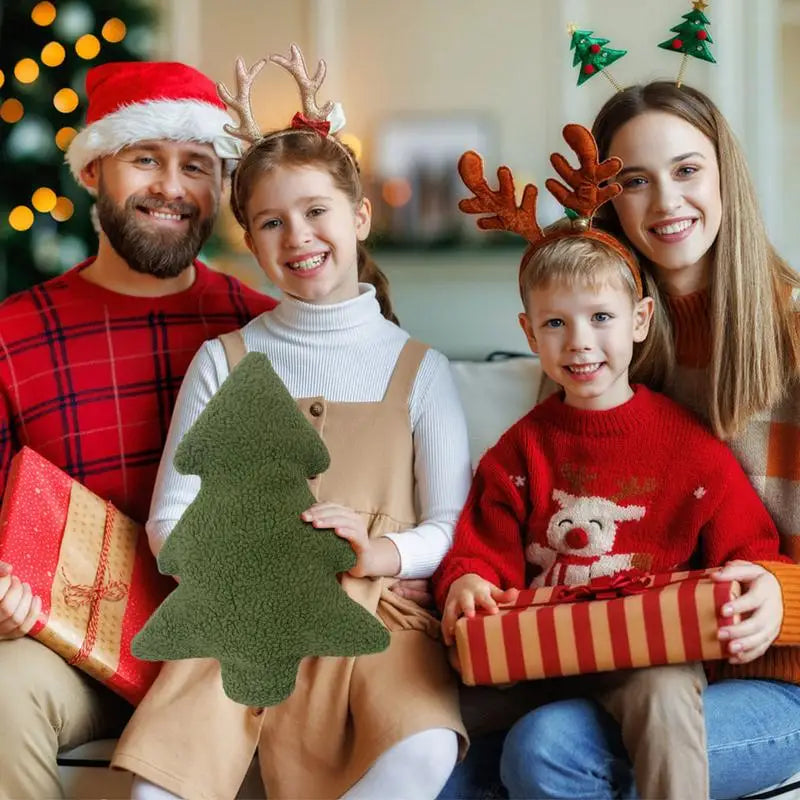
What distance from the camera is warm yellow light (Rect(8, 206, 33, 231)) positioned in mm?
3154

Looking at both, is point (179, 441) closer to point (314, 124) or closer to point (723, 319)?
point (314, 124)

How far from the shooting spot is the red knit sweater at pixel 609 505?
5.33ft

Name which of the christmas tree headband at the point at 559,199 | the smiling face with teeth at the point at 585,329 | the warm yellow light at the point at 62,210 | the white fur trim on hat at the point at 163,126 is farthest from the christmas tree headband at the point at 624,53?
the warm yellow light at the point at 62,210

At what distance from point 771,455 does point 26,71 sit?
7.89 ft

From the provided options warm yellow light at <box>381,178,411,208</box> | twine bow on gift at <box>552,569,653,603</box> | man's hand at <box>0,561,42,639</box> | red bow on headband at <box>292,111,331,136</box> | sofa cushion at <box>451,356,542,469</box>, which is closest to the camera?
twine bow on gift at <box>552,569,653,603</box>

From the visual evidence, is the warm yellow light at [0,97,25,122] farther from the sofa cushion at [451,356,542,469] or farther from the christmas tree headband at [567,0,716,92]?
the christmas tree headband at [567,0,716,92]

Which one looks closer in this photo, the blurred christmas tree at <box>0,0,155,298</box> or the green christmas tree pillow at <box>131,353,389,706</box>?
the green christmas tree pillow at <box>131,353,389,706</box>

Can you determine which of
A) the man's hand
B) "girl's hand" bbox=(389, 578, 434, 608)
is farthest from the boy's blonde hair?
the man's hand

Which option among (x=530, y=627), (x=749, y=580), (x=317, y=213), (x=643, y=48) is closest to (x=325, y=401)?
(x=317, y=213)

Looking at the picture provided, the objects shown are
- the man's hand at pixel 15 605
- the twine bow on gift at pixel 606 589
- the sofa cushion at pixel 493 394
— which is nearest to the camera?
the twine bow on gift at pixel 606 589

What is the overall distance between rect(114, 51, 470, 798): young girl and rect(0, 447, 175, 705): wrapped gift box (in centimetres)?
→ 9

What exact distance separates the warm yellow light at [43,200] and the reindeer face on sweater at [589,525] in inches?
82.5

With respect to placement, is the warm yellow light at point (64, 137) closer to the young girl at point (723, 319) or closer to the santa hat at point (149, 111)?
the santa hat at point (149, 111)

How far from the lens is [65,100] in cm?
312
